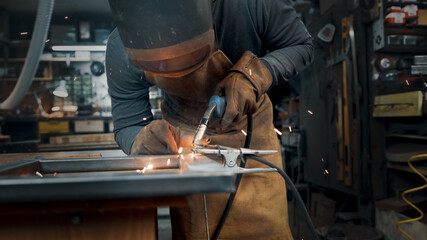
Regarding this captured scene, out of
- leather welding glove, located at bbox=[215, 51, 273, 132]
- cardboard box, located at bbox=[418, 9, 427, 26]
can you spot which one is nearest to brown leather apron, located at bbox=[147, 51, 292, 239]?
leather welding glove, located at bbox=[215, 51, 273, 132]

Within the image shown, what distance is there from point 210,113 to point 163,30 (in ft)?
0.95

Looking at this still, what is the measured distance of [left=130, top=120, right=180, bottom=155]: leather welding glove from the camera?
Answer: 3.29 feet

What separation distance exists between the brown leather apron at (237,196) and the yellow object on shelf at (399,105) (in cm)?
116

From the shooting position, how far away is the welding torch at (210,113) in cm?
88

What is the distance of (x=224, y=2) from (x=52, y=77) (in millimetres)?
4405

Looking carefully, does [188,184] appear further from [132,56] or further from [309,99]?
[309,99]

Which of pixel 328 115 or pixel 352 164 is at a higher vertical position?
pixel 328 115

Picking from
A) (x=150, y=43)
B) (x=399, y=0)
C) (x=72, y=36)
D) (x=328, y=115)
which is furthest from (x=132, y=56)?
(x=72, y=36)

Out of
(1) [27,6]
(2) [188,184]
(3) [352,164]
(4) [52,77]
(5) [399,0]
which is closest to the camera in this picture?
(2) [188,184]

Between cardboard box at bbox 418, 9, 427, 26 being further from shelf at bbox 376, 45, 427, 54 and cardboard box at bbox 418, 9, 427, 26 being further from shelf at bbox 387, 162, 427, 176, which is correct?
shelf at bbox 387, 162, 427, 176

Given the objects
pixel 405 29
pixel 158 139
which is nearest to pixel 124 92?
pixel 158 139

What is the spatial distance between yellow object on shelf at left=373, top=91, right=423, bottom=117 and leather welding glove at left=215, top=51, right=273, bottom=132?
1.29m

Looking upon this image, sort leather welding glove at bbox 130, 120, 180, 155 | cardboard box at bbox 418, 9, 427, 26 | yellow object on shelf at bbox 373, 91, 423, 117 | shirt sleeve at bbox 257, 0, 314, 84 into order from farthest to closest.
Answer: cardboard box at bbox 418, 9, 427, 26 → yellow object on shelf at bbox 373, 91, 423, 117 → shirt sleeve at bbox 257, 0, 314, 84 → leather welding glove at bbox 130, 120, 180, 155

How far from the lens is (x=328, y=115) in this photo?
118 inches
